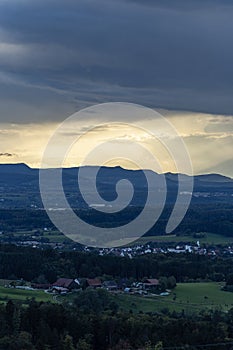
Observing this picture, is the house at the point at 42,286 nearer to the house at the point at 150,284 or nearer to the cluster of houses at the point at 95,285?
the cluster of houses at the point at 95,285

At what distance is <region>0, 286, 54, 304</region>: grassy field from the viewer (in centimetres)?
3961

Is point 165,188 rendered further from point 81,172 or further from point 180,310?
point 180,310

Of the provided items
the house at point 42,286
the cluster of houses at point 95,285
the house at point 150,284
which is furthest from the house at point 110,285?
the house at point 42,286

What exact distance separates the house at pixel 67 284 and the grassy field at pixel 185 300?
14.6 ft

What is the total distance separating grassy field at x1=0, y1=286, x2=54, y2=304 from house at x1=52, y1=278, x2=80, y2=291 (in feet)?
5.88

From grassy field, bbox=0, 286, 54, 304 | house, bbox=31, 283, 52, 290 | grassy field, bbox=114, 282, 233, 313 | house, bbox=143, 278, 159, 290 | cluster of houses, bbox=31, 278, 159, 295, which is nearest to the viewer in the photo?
grassy field, bbox=114, 282, 233, 313

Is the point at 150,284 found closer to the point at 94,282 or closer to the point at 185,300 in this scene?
the point at 94,282

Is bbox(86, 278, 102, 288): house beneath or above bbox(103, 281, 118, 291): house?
above

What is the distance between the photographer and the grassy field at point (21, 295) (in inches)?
1560

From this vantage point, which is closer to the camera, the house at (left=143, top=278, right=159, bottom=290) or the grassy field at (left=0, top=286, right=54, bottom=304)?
the grassy field at (left=0, top=286, right=54, bottom=304)

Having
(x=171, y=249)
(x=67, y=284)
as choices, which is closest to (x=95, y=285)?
(x=67, y=284)

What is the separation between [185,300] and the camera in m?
43.2

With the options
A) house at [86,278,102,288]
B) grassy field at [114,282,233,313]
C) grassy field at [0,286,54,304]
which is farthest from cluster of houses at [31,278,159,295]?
grassy field at [114,282,233,313]

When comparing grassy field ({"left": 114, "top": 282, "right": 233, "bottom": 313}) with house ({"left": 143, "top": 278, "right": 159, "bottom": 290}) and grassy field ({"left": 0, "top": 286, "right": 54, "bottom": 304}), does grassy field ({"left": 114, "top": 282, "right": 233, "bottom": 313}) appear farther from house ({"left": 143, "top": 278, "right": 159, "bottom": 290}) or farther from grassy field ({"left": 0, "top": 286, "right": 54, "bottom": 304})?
grassy field ({"left": 0, "top": 286, "right": 54, "bottom": 304})
